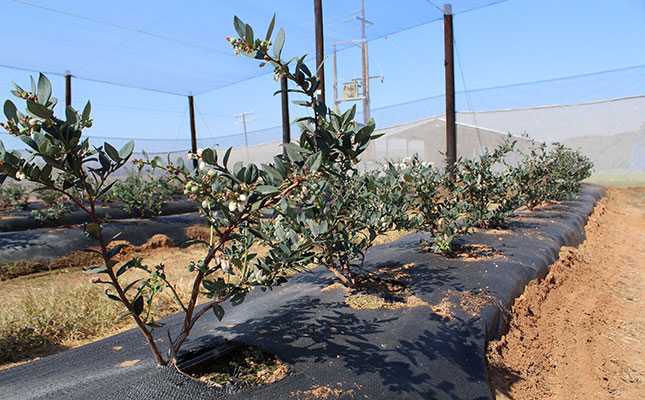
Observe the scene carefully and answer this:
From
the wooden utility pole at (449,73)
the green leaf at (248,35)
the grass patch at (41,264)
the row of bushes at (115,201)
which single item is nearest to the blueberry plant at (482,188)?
the wooden utility pole at (449,73)

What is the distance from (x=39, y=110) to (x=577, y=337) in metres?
3.39

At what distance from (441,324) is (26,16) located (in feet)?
24.5

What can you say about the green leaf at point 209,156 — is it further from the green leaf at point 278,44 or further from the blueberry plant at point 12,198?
the blueberry plant at point 12,198

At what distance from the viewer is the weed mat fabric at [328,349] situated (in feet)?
4.91

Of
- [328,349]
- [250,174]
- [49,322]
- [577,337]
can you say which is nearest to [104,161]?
[250,174]

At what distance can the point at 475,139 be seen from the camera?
48.1 feet

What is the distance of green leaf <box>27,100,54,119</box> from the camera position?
3.52 ft

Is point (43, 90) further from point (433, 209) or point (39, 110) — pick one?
point (433, 209)

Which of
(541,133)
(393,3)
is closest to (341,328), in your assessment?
(393,3)

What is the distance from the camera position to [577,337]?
2828mm

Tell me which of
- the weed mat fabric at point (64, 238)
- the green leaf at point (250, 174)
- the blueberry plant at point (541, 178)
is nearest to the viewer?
the green leaf at point (250, 174)

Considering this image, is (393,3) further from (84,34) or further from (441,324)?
(441,324)

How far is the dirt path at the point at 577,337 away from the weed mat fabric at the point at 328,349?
22 cm

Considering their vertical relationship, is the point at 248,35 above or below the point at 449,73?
below
